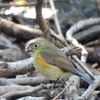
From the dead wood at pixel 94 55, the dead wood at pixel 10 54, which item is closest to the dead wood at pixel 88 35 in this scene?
the dead wood at pixel 94 55

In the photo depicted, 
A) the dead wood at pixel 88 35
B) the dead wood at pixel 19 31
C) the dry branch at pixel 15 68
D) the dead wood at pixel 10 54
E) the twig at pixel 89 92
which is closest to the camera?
the twig at pixel 89 92

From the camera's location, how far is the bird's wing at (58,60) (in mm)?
4242

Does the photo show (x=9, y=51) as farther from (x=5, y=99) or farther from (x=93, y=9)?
(x=93, y=9)

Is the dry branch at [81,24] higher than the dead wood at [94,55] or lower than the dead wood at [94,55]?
higher

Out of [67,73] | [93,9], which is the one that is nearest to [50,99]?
[67,73]

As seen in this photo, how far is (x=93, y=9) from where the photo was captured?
928 centimetres

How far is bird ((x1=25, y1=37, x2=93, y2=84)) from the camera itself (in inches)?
166

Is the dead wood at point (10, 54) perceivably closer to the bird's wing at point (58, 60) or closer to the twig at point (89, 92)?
the bird's wing at point (58, 60)

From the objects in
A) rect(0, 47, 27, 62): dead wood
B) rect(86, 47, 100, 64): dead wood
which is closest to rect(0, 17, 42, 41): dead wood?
rect(0, 47, 27, 62): dead wood

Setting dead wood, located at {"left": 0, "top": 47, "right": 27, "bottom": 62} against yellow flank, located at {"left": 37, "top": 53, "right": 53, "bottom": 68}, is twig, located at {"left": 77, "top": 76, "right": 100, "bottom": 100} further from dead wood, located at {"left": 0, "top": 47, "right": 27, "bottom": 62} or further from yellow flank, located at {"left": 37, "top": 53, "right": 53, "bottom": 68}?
dead wood, located at {"left": 0, "top": 47, "right": 27, "bottom": 62}

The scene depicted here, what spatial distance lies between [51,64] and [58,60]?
0.08 metres

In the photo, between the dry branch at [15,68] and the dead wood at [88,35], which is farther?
the dead wood at [88,35]

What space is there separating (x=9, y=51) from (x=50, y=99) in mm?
2193

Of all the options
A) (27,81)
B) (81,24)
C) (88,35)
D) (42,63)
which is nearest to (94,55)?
(88,35)
